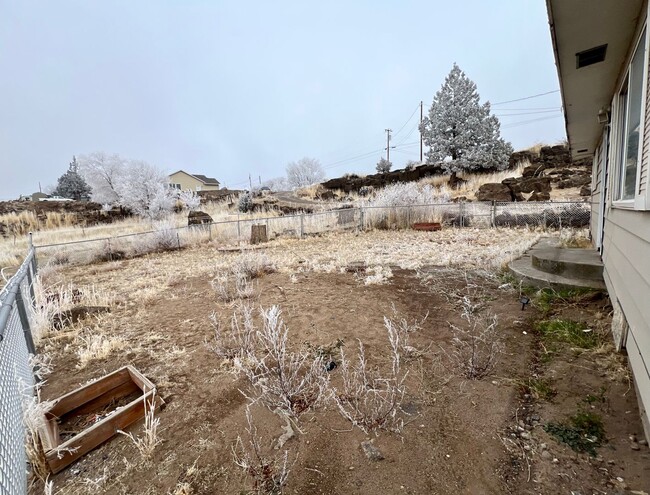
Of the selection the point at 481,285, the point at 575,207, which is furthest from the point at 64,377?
the point at 575,207

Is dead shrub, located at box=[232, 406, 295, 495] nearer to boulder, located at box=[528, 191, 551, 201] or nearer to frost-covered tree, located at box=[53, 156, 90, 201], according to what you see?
boulder, located at box=[528, 191, 551, 201]

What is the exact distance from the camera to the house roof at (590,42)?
2297 mm

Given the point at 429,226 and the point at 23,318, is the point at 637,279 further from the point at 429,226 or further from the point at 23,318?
the point at 429,226

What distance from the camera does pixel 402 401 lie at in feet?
7.79

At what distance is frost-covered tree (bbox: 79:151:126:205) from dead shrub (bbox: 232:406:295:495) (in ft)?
A: 94.0

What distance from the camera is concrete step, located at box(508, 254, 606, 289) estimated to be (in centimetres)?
401

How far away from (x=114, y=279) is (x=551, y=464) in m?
8.30

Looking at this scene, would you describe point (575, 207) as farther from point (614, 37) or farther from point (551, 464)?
point (551, 464)

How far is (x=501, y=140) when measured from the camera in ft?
74.3

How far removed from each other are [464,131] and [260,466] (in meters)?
26.2

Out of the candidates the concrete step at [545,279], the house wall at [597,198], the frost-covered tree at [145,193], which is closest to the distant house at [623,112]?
the concrete step at [545,279]

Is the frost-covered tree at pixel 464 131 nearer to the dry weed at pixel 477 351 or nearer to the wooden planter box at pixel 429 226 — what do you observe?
the wooden planter box at pixel 429 226

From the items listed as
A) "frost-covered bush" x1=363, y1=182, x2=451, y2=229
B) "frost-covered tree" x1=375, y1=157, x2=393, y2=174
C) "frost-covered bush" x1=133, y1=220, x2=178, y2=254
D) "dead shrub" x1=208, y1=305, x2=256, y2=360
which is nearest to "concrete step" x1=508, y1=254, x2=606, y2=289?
"dead shrub" x1=208, y1=305, x2=256, y2=360

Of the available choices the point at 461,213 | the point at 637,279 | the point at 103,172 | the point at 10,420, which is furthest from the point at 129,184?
the point at 637,279
